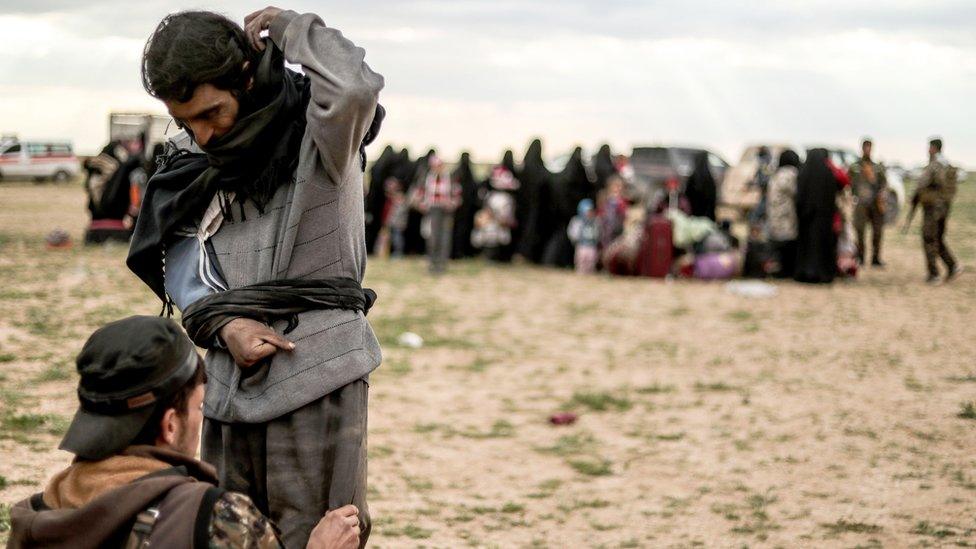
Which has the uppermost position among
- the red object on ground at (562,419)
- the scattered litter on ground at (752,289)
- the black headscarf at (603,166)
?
the black headscarf at (603,166)

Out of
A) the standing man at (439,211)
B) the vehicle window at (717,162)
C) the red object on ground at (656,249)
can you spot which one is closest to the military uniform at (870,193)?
the red object on ground at (656,249)

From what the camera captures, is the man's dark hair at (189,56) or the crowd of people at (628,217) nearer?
the man's dark hair at (189,56)

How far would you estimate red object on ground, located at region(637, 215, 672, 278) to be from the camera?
582 inches

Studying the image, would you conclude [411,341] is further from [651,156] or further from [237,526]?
[651,156]

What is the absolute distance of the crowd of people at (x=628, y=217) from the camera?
1461 centimetres

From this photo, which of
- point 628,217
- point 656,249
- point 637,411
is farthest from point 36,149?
point 637,411

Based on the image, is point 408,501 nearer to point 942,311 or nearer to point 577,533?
point 577,533

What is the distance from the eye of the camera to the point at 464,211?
58.5 feet

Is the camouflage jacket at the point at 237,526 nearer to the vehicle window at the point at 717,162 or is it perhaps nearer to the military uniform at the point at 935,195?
the military uniform at the point at 935,195

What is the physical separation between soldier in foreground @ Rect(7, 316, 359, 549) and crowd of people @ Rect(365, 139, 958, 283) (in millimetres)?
13073

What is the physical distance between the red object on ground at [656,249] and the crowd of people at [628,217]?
0.01 meters

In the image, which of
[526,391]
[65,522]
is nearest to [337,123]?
[65,522]

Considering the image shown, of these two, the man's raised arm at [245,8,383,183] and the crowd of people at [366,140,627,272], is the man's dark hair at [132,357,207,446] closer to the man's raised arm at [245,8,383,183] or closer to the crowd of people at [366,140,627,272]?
the man's raised arm at [245,8,383,183]

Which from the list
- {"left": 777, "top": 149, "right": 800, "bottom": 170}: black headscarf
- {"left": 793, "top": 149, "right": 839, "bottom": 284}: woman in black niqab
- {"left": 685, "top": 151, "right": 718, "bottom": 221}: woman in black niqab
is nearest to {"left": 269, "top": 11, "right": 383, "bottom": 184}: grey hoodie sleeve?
{"left": 793, "top": 149, "right": 839, "bottom": 284}: woman in black niqab
